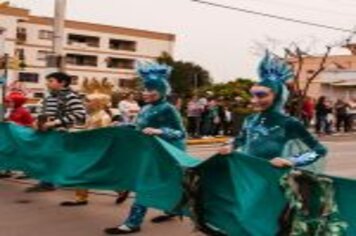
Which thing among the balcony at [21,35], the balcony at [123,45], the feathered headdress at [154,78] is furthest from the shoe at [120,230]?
the balcony at [123,45]

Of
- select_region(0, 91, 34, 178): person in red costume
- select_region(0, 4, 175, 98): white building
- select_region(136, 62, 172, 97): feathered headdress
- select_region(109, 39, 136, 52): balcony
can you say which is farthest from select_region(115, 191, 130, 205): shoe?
select_region(109, 39, 136, 52): balcony

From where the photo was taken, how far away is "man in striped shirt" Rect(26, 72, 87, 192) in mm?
10730

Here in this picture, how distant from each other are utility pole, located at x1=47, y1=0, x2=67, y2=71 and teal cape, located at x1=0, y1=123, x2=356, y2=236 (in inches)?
275

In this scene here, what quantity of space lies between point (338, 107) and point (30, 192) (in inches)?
870

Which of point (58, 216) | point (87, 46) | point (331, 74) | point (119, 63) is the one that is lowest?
point (58, 216)

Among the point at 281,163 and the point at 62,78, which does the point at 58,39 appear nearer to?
the point at 62,78

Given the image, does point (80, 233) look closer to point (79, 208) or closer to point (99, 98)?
point (79, 208)

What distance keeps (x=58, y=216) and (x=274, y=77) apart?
132 inches

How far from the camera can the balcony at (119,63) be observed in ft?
351


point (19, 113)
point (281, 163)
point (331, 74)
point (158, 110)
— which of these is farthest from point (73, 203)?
point (331, 74)

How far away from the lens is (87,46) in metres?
103

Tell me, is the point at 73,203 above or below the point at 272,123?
below

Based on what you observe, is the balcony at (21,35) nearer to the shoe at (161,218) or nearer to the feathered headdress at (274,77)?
the shoe at (161,218)

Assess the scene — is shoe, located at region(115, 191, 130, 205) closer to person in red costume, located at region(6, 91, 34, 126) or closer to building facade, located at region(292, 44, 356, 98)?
person in red costume, located at region(6, 91, 34, 126)
